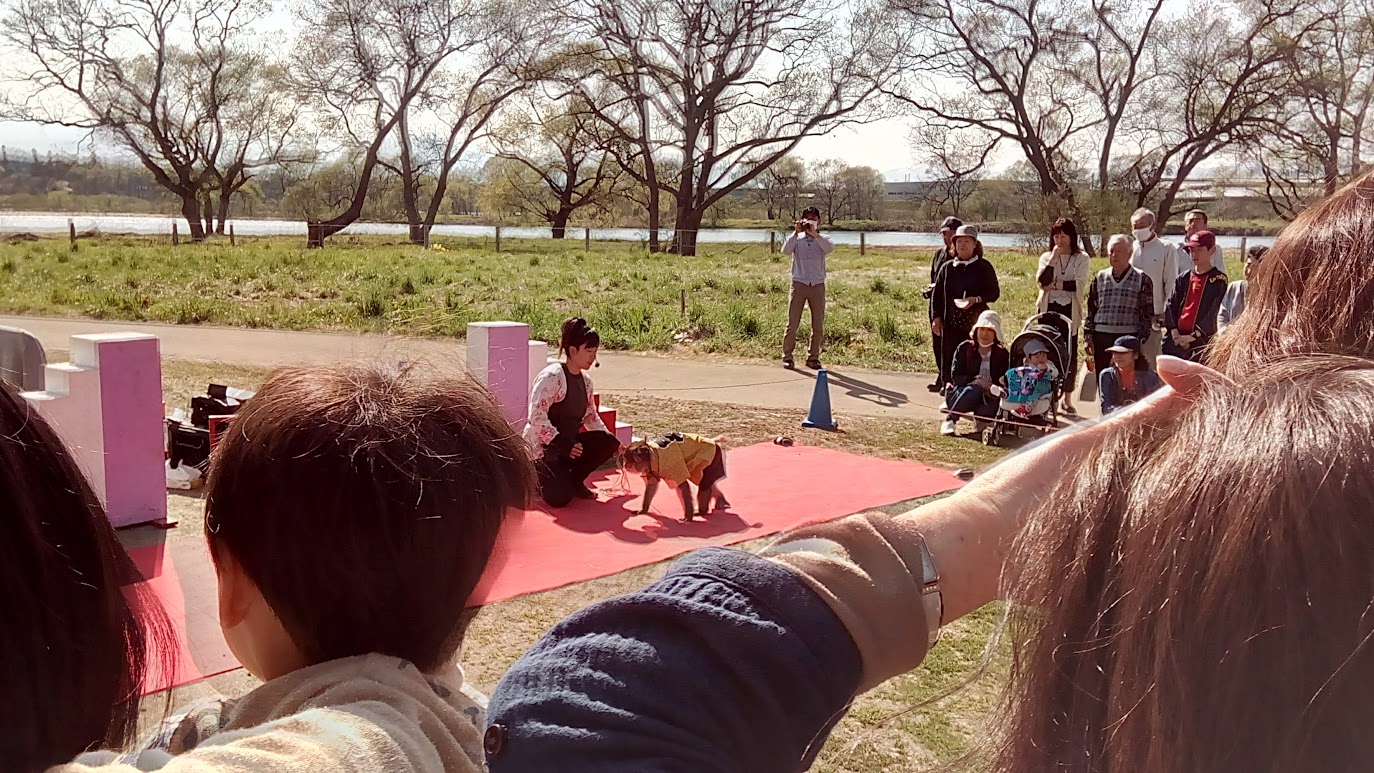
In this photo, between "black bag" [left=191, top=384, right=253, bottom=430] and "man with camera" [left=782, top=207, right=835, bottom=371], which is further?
"man with camera" [left=782, top=207, right=835, bottom=371]

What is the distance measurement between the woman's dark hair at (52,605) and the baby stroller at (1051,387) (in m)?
7.10

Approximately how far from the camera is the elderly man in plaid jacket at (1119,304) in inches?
298

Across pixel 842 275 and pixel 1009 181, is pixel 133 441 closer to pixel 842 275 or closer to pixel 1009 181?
pixel 842 275

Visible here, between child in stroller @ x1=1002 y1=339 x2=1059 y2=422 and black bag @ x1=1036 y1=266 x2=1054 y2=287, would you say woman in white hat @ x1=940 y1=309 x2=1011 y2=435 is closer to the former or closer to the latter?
child in stroller @ x1=1002 y1=339 x2=1059 y2=422

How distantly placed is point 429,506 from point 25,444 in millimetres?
427

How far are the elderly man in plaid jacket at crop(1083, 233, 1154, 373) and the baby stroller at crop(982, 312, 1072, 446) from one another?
0.28 meters

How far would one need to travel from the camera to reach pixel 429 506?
4.00 ft

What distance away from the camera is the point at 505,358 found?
21.8 ft

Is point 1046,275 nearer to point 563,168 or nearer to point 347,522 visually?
point 347,522

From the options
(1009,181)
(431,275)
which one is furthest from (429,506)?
(1009,181)

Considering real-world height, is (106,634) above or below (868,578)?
below

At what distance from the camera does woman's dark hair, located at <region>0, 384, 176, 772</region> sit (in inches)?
34.2

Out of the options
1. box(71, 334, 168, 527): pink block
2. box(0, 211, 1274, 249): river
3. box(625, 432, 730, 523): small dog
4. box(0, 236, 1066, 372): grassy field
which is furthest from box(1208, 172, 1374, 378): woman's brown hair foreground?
box(0, 211, 1274, 249): river

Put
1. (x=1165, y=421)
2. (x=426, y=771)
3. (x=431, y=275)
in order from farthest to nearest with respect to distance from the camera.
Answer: (x=431, y=275), (x=426, y=771), (x=1165, y=421)
